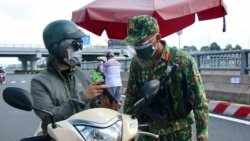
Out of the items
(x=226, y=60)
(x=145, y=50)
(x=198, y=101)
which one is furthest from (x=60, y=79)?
(x=226, y=60)

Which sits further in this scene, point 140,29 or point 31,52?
point 31,52

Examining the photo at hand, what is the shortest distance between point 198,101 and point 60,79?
0.97m

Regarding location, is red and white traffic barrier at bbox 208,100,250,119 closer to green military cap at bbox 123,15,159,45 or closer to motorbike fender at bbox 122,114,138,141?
green military cap at bbox 123,15,159,45

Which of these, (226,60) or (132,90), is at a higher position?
(132,90)

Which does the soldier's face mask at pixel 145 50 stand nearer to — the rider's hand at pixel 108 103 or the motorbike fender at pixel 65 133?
the rider's hand at pixel 108 103

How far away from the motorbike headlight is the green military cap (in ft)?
2.69

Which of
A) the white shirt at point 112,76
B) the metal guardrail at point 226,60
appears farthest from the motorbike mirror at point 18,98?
the metal guardrail at point 226,60

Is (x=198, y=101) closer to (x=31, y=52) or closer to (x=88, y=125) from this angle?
(x=88, y=125)

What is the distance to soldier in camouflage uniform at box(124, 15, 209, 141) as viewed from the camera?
2.55 meters

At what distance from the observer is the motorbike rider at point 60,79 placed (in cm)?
231

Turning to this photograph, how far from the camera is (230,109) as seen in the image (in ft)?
29.0

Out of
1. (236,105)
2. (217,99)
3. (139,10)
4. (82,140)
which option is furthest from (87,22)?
(217,99)

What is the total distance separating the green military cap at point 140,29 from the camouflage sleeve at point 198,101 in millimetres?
398

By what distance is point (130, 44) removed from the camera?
2516mm
